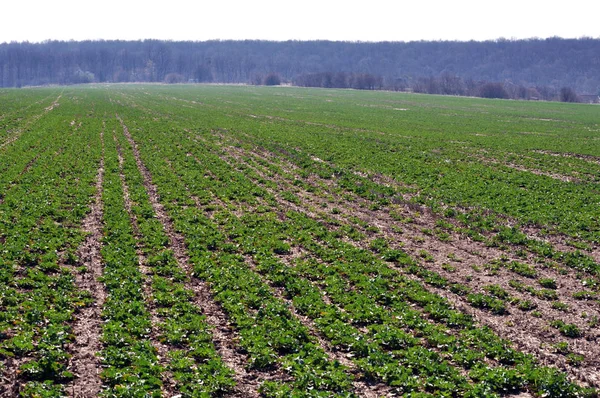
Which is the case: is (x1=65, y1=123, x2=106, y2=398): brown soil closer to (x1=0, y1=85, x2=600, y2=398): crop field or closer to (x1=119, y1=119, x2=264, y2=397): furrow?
(x1=0, y1=85, x2=600, y2=398): crop field

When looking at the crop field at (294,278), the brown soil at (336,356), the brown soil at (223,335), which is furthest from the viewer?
the crop field at (294,278)

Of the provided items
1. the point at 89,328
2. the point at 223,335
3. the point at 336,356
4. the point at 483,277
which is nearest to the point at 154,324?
the point at 89,328

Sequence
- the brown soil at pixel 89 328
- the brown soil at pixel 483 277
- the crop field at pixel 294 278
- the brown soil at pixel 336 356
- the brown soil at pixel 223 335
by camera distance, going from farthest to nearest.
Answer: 1. the brown soil at pixel 483 277
2. the crop field at pixel 294 278
3. the brown soil at pixel 223 335
4. the brown soil at pixel 336 356
5. the brown soil at pixel 89 328

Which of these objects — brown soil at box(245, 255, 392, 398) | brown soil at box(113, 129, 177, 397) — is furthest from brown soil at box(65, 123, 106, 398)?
brown soil at box(245, 255, 392, 398)

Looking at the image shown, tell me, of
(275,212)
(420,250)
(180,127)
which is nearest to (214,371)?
(420,250)

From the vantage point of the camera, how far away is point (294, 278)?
51.4ft

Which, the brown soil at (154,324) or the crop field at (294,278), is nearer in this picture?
the brown soil at (154,324)

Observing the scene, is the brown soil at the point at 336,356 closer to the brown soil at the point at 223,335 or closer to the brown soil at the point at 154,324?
the brown soil at the point at 223,335

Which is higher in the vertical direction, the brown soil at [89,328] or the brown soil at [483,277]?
the brown soil at [483,277]

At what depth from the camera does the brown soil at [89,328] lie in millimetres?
10047

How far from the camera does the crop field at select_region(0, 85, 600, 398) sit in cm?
1066

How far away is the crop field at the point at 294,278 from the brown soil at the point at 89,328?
4 cm

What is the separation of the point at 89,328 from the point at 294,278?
5571mm

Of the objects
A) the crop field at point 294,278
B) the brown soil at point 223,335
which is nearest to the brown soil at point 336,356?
the crop field at point 294,278
